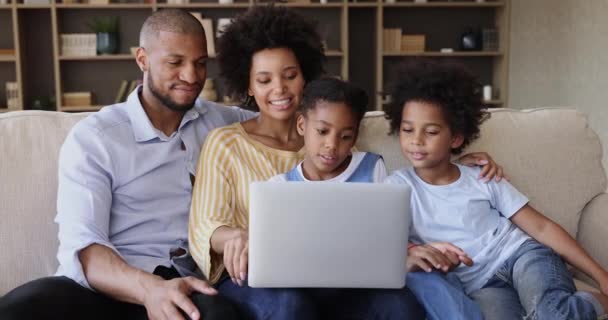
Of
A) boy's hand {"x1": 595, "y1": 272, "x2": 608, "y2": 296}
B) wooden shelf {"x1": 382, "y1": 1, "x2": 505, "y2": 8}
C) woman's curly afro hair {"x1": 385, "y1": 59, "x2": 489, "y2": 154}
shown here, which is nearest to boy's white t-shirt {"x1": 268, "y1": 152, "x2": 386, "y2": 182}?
woman's curly afro hair {"x1": 385, "y1": 59, "x2": 489, "y2": 154}

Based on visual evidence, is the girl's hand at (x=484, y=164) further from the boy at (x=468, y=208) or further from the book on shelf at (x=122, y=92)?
the book on shelf at (x=122, y=92)

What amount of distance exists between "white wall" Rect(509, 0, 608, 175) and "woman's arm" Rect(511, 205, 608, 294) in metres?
2.48

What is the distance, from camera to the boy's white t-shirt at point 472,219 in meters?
1.77

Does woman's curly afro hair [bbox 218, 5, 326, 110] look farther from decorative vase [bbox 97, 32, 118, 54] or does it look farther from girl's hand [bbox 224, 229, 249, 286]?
decorative vase [bbox 97, 32, 118, 54]

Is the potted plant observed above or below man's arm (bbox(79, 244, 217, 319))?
above

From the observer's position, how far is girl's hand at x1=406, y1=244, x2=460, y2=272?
162 centimetres

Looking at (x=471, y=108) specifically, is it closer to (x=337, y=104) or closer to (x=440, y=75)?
(x=440, y=75)

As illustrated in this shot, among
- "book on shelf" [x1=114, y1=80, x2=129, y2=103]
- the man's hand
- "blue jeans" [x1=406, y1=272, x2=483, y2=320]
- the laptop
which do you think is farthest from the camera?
"book on shelf" [x1=114, y1=80, x2=129, y2=103]

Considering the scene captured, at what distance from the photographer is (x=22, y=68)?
515cm

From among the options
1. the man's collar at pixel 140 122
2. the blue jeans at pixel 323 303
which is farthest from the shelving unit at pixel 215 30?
the blue jeans at pixel 323 303

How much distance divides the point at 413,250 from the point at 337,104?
41 cm

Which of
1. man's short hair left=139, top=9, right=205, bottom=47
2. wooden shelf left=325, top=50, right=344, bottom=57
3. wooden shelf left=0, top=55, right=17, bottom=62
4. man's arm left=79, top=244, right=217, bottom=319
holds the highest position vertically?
man's short hair left=139, top=9, right=205, bottom=47

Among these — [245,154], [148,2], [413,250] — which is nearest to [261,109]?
[245,154]

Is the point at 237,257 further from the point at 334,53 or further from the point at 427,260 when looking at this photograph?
the point at 334,53
